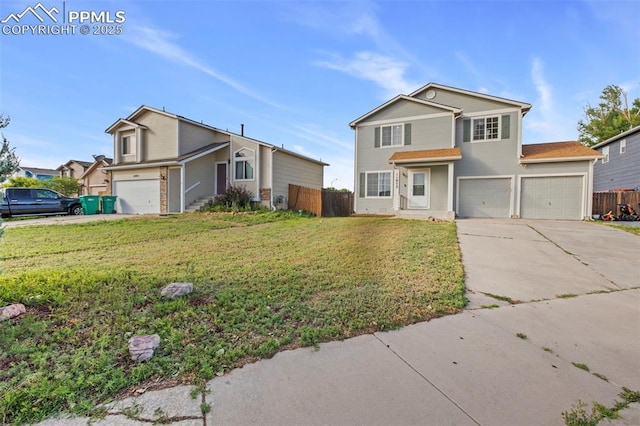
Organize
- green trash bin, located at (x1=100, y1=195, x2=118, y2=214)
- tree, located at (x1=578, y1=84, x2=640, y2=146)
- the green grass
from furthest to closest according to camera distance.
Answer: tree, located at (x1=578, y1=84, x2=640, y2=146) → green trash bin, located at (x1=100, y1=195, x2=118, y2=214) → the green grass

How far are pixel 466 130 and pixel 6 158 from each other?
1607 centimetres

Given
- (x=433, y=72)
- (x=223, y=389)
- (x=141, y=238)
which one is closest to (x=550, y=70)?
(x=433, y=72)

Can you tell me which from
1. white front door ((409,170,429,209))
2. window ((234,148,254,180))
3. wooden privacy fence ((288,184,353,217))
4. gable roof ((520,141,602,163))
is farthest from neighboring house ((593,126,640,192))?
window ((234,148,254,180))

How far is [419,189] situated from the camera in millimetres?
14641

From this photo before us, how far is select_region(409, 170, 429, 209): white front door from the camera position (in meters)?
14.5

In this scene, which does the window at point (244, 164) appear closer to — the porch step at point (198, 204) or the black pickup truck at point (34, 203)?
the porch step at point (198, 204)

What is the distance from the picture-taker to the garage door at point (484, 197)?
544 inches

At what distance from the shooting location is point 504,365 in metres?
2.35

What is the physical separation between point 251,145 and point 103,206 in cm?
946

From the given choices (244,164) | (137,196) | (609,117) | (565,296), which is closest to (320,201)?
(244,164)

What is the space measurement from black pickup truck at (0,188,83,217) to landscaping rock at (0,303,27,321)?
585 inches

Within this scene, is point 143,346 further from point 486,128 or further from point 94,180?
point 94,180

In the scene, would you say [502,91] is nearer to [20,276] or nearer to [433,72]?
[433,72]

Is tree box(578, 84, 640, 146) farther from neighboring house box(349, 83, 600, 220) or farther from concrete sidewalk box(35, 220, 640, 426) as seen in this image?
concrete sidewalk box(35, 220, 640, 426)
